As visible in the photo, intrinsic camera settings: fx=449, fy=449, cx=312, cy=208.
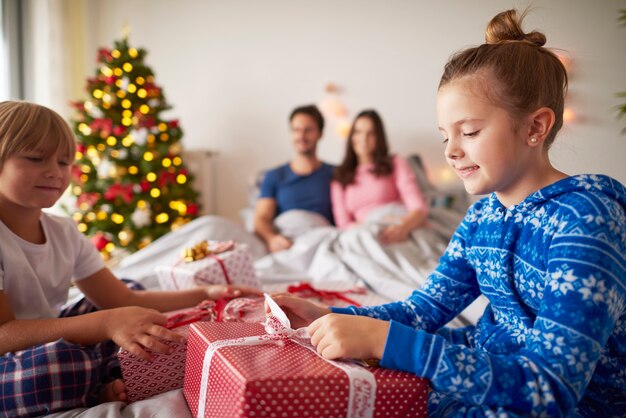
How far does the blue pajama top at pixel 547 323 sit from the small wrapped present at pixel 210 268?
786 millimetres

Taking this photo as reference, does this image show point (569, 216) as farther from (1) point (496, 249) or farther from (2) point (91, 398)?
(2) point (91, 398)

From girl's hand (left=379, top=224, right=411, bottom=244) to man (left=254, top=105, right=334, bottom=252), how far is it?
0.65m

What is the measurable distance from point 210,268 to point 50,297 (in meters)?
0.41

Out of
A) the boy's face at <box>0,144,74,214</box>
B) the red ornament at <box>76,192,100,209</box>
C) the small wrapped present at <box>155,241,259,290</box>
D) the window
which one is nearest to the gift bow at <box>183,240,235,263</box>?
the small wrapped present at <box>155,241,259,290</box>

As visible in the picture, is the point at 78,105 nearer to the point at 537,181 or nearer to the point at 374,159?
the point at 374,159

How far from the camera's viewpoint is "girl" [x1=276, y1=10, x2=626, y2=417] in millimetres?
596

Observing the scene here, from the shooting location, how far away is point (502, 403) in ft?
1.98

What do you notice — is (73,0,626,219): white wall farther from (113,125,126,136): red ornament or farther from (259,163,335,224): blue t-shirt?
(113,125,126,136): red ornament

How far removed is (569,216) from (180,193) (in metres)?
2.45

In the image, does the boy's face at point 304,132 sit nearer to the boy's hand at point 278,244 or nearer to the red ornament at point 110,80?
the boy's hand at point 278,244

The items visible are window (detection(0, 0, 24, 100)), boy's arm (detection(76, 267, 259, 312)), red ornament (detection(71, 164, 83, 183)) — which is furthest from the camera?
window (detection(0, 0, 24, 100))

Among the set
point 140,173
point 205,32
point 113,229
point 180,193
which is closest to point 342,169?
point 180,193

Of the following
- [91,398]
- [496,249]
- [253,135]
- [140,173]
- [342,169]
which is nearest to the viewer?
[496,249]

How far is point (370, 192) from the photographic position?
2.44 metres
